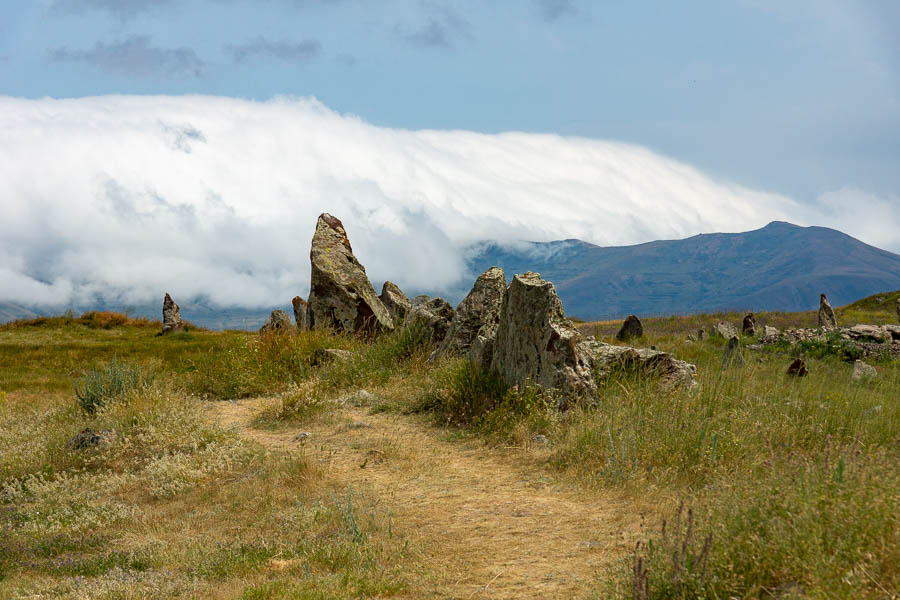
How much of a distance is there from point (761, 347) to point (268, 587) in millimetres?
15878

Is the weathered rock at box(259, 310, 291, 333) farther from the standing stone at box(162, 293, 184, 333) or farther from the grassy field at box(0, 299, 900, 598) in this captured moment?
the standing stone at box(162, 293, 184, 333)

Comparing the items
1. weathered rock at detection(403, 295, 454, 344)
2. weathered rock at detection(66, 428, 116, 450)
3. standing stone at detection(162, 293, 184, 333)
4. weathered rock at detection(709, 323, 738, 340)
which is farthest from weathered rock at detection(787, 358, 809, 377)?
standing stone at detection(162, 293, 184, 333)

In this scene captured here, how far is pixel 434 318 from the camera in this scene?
49.5 ft

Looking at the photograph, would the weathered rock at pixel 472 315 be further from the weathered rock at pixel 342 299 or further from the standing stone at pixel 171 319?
the standing stone at pixel 171 319

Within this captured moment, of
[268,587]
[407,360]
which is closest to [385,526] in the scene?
[268,587]

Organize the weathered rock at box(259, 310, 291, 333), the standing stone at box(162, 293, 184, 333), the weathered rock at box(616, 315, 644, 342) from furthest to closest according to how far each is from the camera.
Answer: the standing stone at box(162, 293, 184, 333)
the weathered rock at box(616, 315, 644, 342)
the weathered rock at box(259, 310, 291, 333)

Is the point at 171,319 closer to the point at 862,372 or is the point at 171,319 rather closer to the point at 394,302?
the point at 394,302

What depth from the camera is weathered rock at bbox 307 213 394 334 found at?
17.5 m

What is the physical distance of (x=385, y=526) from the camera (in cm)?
610

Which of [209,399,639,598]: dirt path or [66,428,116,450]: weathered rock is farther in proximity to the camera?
[66,428,116,450]: weathered rock

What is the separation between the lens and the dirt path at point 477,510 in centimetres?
500

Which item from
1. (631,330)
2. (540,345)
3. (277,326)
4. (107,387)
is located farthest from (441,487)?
(631,330)

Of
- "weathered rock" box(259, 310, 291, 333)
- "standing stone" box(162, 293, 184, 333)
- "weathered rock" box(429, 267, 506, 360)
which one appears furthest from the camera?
"standing stone" box(162, 293, 184, 333)

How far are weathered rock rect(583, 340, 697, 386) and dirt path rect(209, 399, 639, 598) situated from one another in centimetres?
262
